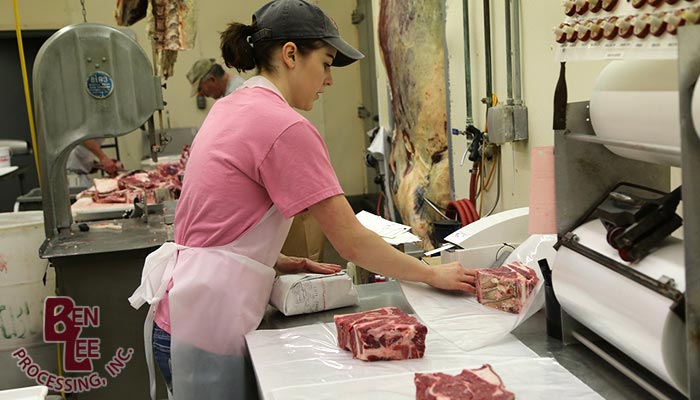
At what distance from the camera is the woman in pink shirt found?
1925 millimetres

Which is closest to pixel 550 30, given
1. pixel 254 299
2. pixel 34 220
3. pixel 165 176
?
pixel 254 299

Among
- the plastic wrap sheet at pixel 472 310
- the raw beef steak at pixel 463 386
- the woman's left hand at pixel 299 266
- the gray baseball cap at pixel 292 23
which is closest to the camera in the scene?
the raw beef steak at pixel 463 386

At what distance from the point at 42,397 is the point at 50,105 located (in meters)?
2.18

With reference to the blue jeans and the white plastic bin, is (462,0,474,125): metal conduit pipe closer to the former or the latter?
the blue jeans

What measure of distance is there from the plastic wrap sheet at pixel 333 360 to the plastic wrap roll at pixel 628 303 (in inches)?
8.4

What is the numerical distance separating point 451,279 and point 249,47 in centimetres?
94

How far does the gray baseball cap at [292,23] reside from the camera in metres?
2.07

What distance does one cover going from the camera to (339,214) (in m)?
1.94

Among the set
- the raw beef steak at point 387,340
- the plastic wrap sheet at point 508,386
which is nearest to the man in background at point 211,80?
the raw beef steak at point 387,340

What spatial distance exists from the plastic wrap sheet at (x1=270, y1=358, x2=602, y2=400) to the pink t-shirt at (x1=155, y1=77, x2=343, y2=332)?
0.51 m

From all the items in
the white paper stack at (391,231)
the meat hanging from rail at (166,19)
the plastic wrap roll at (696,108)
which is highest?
the meat hanging from rail at (166,19)

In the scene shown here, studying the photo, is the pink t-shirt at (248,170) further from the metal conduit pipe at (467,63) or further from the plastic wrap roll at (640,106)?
the metal conduit pipe at (467,63)

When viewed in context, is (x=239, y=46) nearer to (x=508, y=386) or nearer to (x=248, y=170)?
(x=248, y=170)

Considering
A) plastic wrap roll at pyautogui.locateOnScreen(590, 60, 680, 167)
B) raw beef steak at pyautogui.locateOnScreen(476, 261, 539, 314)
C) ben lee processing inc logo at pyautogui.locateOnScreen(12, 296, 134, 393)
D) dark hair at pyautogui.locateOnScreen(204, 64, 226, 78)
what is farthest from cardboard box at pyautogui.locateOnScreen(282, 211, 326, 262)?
dark hair at pyautogui.locateOnScreen(204, 64, 226, 78)
